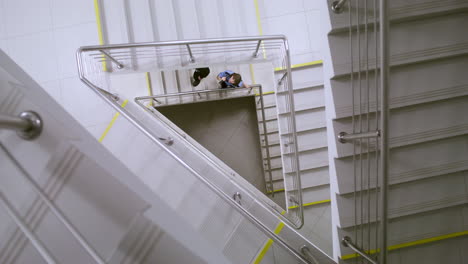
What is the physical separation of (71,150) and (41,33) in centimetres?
388

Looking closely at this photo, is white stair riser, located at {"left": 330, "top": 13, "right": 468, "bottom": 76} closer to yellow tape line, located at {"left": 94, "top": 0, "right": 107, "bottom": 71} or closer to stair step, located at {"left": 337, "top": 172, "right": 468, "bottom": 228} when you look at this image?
stair step, located at {"left": 337, "top": 172, "right": 468, "bottom": 228}

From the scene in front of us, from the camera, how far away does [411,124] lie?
4.59 ft

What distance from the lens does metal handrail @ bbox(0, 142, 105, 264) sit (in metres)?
0.50

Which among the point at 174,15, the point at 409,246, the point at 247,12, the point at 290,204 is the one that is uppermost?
the point at 247,12

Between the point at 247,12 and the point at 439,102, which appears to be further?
the point at 247,12

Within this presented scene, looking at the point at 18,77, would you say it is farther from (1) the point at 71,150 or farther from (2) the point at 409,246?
(2) the point at 409,246

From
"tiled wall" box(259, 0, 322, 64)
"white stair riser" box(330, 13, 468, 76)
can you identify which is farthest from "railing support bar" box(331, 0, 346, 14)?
"tiled wall" box(259, 0, 322, 64)

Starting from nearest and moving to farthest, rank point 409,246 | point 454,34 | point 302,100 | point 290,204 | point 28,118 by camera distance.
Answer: point 28,118 → point 454,34 → point 409,246 → point 302,100 → point 290,204

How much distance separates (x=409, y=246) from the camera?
1.54 meters

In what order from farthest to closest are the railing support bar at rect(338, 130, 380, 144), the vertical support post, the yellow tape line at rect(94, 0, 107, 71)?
the yellow tape line at rect(94, 0, 107, 71) < the railing support bar at rect(338, 130, 380, 144) < the vertical support post

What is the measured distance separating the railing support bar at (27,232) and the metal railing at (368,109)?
1.01 metres

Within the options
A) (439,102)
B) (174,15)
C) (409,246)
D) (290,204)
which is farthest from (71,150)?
(290,204)

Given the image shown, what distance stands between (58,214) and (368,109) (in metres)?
1.15

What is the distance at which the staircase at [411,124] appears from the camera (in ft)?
4.35
